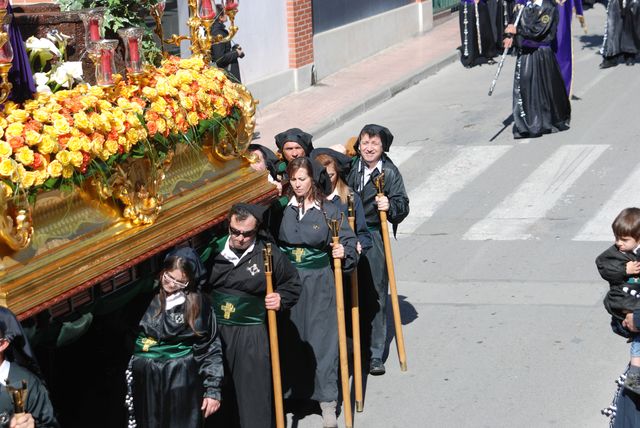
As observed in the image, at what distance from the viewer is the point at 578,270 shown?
10672mm

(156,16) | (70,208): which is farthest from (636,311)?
(156,16)

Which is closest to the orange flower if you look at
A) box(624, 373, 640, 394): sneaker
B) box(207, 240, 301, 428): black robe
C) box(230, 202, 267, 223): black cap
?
box(230, 202, 267, 223): black cap

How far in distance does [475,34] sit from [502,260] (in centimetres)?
1063

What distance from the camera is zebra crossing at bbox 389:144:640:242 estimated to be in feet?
39.2

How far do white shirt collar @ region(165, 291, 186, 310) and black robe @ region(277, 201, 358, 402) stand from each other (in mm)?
1338

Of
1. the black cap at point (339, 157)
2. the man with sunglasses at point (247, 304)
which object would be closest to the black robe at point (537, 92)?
the black cap at point (339, 157)

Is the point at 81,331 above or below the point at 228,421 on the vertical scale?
above

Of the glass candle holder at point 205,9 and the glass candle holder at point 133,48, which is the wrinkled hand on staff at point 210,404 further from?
the glass candle holder at point 205,9

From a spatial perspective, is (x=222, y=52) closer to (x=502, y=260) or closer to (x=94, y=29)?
(x=502, y=260)

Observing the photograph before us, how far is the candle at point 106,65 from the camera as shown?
6.98m

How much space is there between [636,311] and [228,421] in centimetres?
269

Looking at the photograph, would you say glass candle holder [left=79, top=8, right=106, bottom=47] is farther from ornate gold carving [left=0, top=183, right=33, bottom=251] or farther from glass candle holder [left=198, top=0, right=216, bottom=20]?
ornate gold carving [left=0, top=183, right=33, bottom=251]

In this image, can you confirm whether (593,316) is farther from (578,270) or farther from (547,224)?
(547,224)

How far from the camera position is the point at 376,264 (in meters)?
8.84
